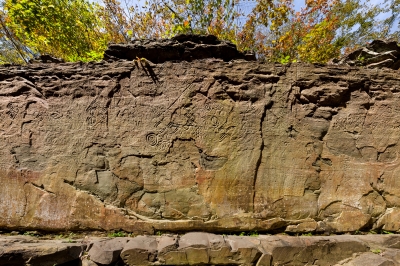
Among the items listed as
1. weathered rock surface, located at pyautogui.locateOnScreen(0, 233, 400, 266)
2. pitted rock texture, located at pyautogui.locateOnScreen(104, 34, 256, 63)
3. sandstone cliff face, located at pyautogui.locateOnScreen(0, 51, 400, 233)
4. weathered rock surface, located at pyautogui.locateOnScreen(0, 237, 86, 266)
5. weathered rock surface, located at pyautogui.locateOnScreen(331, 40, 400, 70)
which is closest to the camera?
weathered rock surface, located at pyautogui.locateOnScreen(0, 237, 86, 266)

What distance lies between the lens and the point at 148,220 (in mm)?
3260

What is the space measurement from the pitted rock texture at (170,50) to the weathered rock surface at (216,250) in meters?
2.45

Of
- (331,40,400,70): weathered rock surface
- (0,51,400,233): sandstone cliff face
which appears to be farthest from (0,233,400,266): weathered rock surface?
(331,40,400,70): weathered rock surface

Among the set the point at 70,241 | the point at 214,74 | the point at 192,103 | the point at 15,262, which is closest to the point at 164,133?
the point at 192,103

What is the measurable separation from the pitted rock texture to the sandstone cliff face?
237 mm

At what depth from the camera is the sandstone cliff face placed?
328 centimetres

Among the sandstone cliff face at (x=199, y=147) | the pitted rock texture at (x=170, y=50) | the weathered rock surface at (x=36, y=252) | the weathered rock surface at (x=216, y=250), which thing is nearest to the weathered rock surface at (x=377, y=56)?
the sandstone cliff face at (x=199, y=147)

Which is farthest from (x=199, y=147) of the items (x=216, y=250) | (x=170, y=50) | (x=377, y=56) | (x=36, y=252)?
(x=377, y=56)

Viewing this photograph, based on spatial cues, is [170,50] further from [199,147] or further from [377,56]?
[377,56]

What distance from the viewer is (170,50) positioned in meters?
3.77

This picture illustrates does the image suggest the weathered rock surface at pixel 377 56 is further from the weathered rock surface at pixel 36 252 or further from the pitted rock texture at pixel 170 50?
the weathered rock surface at pixel 36 252

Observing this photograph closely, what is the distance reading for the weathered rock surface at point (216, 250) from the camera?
2.82m

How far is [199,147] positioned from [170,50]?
1.49m

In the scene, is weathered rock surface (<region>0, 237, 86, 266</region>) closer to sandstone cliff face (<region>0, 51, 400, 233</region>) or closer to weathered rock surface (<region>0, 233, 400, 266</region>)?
weathered rock surface (<region>0, 233, 400, 266</region>)
